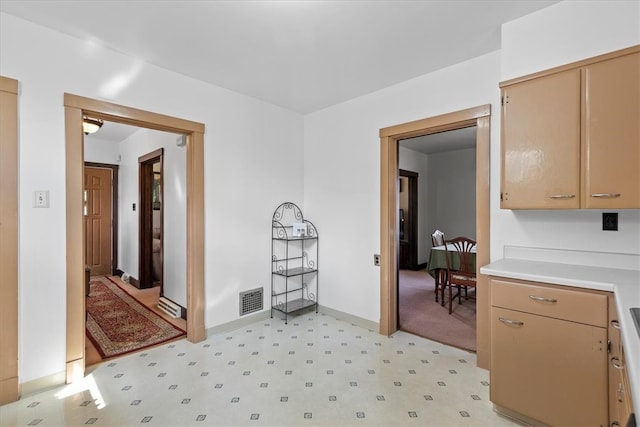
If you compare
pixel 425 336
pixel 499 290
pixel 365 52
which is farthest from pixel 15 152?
pixel 425 336

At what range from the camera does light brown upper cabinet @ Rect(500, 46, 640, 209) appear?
162cm

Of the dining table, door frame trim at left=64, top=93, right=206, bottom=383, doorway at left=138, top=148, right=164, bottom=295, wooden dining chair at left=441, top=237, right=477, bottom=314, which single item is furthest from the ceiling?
doorway at left=138, top=148, right=164, bottom=295

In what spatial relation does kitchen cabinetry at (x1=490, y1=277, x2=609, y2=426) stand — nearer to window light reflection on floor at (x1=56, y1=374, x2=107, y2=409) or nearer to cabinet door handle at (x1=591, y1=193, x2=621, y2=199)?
cabinet door handle at (x1=591, y1=193, x2=621, y2=199)

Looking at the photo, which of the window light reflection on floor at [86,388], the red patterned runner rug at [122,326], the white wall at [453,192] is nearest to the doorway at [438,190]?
the white wall at [453,192]

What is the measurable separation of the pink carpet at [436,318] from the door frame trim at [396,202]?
35 centimetres

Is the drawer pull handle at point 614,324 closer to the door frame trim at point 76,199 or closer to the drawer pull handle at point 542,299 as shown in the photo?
the drawer pull handle at point 542,299

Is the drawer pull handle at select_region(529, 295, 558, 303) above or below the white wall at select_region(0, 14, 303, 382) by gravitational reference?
below

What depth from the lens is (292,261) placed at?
3838 mm

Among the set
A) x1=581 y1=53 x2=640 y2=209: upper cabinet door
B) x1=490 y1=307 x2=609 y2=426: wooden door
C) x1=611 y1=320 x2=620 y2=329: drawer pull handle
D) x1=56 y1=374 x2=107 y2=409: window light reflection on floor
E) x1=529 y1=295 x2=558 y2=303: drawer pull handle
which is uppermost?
x1=581 y1=53 x2=640 y2=209: upper cabinet door

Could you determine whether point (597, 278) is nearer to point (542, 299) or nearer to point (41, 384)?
point (542, 299)

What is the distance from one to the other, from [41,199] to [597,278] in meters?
3.42

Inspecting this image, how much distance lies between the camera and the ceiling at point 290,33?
1904mm

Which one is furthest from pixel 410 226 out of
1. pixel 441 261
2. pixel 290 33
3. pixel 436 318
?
pixel 290 33

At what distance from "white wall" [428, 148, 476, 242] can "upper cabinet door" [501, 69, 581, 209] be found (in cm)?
488
